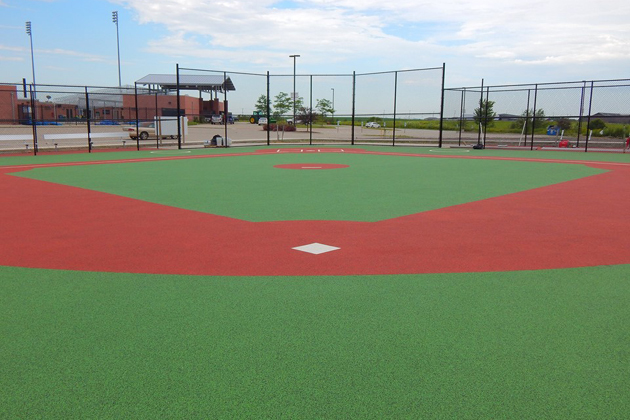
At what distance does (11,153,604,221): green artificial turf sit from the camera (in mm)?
8430

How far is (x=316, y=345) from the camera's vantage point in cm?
326

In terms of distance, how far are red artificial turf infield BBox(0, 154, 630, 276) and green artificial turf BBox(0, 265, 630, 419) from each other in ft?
1.32

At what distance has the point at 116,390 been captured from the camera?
270cm

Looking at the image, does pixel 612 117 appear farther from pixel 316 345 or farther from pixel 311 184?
pixel 316 345

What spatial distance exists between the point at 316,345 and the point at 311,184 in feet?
27.3

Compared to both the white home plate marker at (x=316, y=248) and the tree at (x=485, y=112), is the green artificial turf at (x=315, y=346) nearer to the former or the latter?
the white home plate marker at (x=316, y=248)

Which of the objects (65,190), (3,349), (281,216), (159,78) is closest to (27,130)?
(65,190)

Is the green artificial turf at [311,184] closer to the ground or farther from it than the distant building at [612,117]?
closer to the ground

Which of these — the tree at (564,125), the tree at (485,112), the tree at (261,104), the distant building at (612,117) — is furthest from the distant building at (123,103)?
the tree at (564,125)

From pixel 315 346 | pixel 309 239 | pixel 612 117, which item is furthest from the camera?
pixel 612 117

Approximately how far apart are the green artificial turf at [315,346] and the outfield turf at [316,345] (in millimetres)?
12

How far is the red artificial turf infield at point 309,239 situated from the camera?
516 centimetres

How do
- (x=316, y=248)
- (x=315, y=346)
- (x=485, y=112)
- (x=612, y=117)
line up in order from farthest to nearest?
(x=485, y=112)
(x=612, y=117)
(x=316, y=248)
(x=315, y=346)

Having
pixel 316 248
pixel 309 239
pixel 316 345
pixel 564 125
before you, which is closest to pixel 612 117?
pixel 564 125
